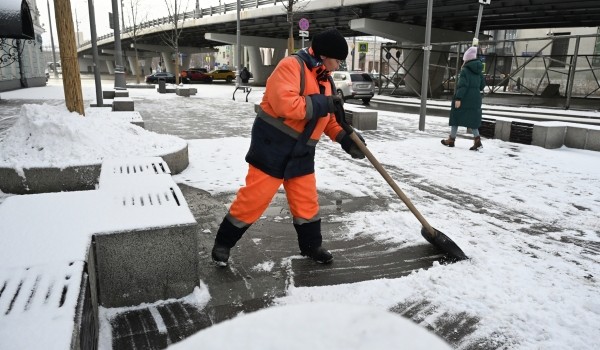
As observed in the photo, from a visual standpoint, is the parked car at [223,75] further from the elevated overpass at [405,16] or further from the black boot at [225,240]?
the black boot at [225,240]

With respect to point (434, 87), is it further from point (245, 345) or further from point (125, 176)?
point (245, 345)

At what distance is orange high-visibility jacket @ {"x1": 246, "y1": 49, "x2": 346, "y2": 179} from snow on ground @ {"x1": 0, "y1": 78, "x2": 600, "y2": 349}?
0.86 m

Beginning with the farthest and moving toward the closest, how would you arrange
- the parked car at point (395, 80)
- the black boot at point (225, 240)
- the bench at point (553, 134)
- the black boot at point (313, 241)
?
the parked car at point (395, 80) < the bench at point (553, 134) < the black boot at point (313, 241) < the black boot at point (225, 240)

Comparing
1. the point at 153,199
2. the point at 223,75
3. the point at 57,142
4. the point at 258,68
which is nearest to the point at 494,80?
the point at 258,68

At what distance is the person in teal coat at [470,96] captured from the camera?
782cm

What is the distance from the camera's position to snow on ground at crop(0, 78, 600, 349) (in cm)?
267

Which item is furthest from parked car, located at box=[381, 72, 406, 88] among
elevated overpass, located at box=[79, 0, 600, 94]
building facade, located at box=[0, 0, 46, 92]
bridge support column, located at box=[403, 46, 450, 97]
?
building facade, located at box=[0, 0, 46, 92]

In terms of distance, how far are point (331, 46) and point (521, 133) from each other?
6993 mm

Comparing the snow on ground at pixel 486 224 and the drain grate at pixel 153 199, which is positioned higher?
the drain grate at pixel 153 199

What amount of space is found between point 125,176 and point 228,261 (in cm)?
113

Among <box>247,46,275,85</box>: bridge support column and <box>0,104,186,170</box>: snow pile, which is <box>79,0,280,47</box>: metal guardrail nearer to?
<box>247,46,275,85</box>: bridge support column

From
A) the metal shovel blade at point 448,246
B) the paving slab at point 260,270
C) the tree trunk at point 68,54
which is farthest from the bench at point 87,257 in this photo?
the tree trunk at point 68,54

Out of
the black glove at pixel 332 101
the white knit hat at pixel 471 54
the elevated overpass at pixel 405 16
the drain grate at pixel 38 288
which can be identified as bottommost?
the drain grate at pixel 38 288

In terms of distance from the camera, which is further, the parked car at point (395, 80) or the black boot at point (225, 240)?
the parked car at point (395, 80)
